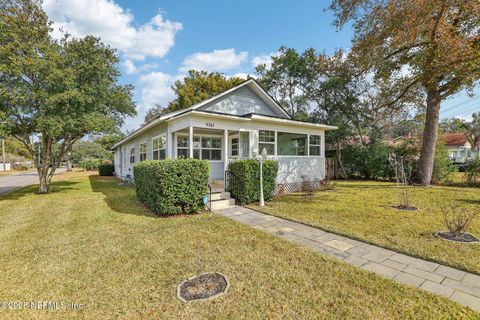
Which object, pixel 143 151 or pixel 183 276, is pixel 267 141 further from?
pixel 143 151

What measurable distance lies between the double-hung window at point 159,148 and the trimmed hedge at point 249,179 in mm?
4396

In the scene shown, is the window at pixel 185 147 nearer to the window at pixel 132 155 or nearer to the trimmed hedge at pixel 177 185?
the trimmed hedge at pixel 177 185

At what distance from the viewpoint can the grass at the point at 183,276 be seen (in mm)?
2691

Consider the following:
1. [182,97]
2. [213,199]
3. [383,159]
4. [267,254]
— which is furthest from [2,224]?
[182,97]

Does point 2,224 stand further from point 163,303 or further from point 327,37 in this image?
point 327,37

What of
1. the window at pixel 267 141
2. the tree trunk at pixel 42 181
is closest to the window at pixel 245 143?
the window at pixel 267 141

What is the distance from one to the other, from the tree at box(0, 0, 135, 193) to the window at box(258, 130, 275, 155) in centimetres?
776

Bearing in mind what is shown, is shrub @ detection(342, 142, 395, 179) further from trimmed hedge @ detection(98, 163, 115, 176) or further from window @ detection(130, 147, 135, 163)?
trimmed hedge @ detection(98, 163, 115, 176)

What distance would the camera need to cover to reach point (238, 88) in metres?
12.5

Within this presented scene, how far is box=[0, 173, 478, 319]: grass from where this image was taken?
269cm

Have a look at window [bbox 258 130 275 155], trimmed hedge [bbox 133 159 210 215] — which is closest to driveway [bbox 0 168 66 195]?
trimmed hedge [bbox 133 159 210 215]

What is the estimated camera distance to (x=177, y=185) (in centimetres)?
666

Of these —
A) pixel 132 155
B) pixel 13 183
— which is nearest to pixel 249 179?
pixel 132 155

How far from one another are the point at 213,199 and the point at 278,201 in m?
2.61
